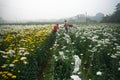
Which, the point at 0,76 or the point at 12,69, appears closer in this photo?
the point at 0,76

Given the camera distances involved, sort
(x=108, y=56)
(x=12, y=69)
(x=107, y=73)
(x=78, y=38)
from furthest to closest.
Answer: (x=78, y=38), (x=108, y=56), (x=107, y=73), (x=12, y=69)

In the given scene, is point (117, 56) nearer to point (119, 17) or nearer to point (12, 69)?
point (12, 69)

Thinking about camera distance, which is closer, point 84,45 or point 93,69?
point 93,69

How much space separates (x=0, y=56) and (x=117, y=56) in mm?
4853

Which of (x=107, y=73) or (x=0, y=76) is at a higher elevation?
(x=0, y=76)

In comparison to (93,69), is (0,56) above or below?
above

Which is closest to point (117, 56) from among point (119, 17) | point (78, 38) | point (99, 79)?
point (99, 79)

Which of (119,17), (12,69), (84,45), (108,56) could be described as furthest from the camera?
(119,17)

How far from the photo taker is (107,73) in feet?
29.8

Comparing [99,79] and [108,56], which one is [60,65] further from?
[108,56]

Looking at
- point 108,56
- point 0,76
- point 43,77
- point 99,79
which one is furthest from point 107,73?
point 0,76

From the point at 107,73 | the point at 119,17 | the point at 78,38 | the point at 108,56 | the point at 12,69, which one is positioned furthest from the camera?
the point at 119,17

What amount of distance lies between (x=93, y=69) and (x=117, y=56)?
136 cm

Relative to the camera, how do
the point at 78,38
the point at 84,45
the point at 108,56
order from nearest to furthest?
1. the point at 108,56
2. the point at 84,45
3. the point at 78,38
